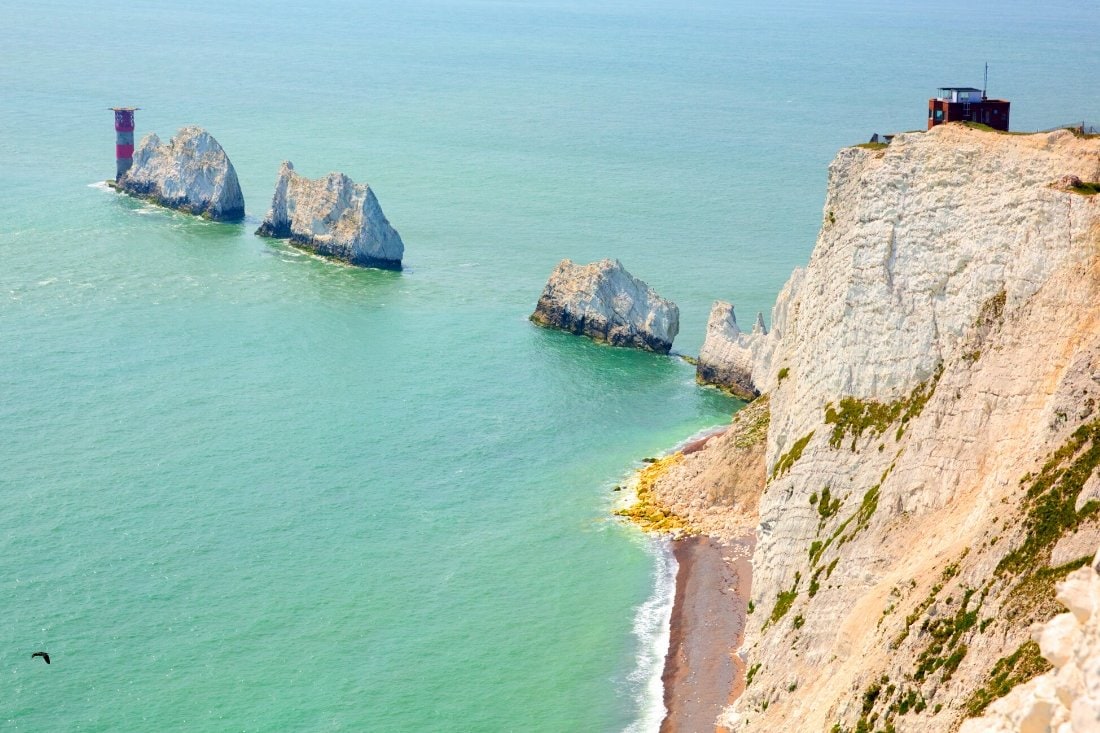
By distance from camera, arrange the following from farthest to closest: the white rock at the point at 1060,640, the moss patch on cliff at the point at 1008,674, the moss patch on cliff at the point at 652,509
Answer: the moss patch on cliff at the point at 652,509 → the moss patch on cliff at the point at 1008,674 → the white rock at the point at 1060,640

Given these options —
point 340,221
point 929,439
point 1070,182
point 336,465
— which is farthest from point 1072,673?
point 340,221

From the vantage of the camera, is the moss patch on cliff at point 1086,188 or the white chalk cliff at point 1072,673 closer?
the white chalk cliff at point 1072,673

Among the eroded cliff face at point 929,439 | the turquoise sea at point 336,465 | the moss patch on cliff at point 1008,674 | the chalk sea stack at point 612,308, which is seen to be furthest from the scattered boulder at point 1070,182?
the chalk sea stack at point 612,308

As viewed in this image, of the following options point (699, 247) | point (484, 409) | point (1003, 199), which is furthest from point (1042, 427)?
point (699, 247)

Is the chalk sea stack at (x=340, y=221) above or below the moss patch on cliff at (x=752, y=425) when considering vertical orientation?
above

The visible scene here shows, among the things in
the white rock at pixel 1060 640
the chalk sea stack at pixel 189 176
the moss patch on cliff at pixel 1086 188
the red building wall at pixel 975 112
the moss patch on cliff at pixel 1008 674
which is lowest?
the moss patch on cliff at pixel 1008 674

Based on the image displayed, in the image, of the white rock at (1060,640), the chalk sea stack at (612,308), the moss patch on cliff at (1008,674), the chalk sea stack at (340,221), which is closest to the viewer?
the white rock at (1060,640)

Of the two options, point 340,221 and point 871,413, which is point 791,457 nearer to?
point 871,413

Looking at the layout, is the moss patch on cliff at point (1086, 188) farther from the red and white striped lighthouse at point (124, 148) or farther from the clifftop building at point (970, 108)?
the red and white striped lighthouse at point (124, 148)
